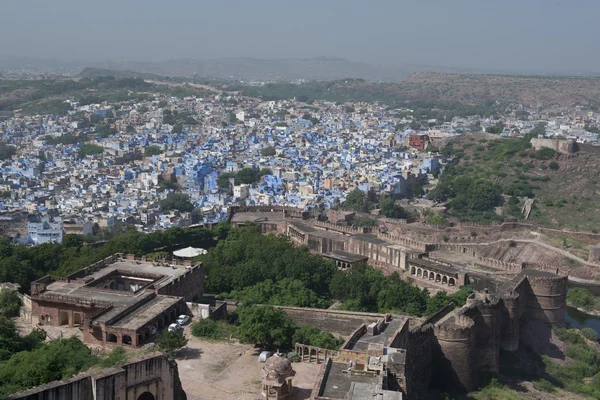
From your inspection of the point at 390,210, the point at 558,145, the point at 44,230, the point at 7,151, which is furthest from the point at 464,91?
the point at 44,230

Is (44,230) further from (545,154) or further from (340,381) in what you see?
(545,154)

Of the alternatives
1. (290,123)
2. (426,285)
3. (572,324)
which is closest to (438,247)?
(426,285)

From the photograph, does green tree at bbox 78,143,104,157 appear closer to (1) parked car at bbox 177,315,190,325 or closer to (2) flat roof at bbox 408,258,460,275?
(2) flat roof at bbox 408,258,460,275

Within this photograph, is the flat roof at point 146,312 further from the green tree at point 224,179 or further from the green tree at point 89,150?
the green tree at point 89,150

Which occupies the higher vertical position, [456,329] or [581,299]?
[456,329]

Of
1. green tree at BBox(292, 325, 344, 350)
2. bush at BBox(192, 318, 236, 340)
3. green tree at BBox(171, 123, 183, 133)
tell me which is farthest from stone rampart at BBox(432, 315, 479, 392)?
green tree at BBox(171, 123, 183, 133)

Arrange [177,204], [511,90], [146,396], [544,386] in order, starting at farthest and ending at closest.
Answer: [511,90] < [177,204] < [544,386] < [146,396]

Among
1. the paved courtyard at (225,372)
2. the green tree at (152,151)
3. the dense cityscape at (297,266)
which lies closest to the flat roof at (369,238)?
the dense cityscape at (297,266)
